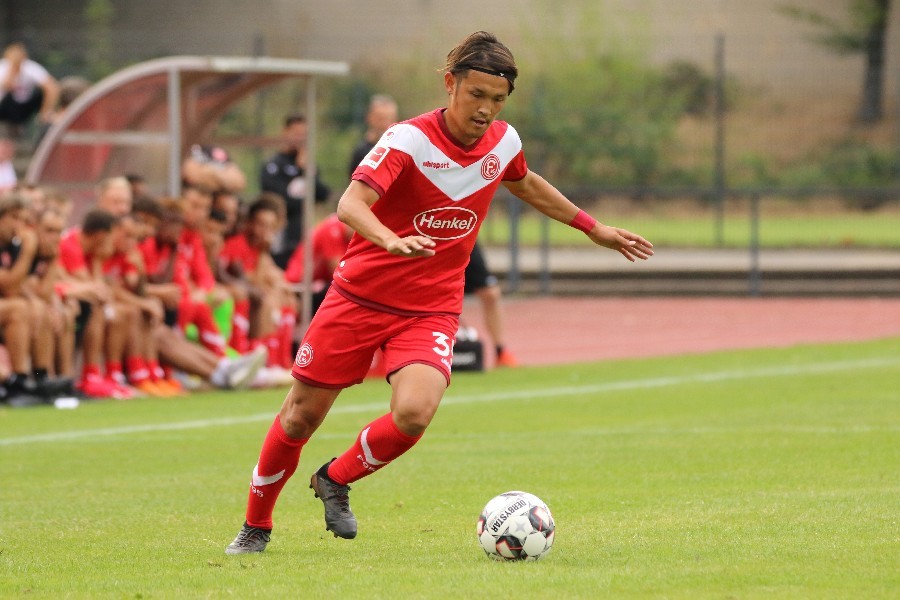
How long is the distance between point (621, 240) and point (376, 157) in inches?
52.2

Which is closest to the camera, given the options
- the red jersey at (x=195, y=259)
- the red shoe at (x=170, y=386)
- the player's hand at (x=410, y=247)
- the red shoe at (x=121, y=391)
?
the player's hand at (x=410, y=247)

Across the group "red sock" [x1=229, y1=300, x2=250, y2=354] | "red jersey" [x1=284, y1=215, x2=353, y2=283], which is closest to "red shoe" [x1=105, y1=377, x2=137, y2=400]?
"red sock" [x1=229, y1=300, x2=250, y2=354]

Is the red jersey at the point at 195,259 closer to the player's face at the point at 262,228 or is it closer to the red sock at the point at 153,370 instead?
the player's face at the point at 262,228

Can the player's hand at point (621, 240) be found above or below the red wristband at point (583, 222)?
below

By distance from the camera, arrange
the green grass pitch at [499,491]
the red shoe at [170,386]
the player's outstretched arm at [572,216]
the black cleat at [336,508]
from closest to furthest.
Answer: the green grass pitch at [499,491], the black cleat at [336,508], the player's outstretched arm at [572,216], the red shoe at [170,386]

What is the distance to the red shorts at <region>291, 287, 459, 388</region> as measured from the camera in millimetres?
6480

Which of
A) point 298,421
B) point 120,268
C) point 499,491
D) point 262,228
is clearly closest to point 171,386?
point 120,268

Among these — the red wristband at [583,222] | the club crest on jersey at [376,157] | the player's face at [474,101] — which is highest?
the player's face at [474,101]

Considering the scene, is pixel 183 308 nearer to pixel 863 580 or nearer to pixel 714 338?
pixel 714 338

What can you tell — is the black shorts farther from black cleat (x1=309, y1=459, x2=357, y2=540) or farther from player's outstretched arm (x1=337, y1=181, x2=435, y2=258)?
player's outstretched arm (x1=337, y1=181, x2=435, y2=258)

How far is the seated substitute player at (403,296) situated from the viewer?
6.39 m

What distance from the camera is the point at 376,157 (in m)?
6.34

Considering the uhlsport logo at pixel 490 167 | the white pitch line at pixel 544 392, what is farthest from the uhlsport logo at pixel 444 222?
the white pitch line at pixel 544 392

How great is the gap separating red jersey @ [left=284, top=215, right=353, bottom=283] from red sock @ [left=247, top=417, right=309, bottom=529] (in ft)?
29.1
